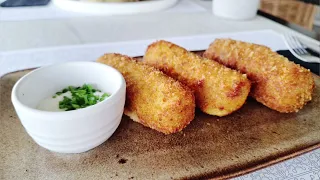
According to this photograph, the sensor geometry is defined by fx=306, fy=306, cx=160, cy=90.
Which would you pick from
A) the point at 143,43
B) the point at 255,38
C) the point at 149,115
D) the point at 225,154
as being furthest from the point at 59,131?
the point at 255,38

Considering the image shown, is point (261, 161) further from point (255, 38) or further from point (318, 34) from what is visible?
point (318, 34)

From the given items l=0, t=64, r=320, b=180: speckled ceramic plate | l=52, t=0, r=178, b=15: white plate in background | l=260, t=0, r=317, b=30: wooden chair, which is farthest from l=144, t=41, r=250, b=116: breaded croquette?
l=260, t=0, r=317, b=30: wooden chair

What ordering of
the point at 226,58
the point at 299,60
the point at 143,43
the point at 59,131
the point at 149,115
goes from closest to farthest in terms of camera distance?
the point at 59,131
the point at 149,115
the point at 226,58
the point at 299,60
the point at 143,43

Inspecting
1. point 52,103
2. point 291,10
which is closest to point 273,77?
point 52,103

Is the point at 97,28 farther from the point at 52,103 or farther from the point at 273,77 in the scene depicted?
the point at 273,77

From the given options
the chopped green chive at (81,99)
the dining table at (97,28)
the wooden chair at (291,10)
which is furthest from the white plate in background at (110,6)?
the wooden chair at (291,10)

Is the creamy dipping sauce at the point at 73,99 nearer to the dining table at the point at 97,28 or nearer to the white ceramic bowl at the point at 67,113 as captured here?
the white ceramic bowl at the point at 67,113
